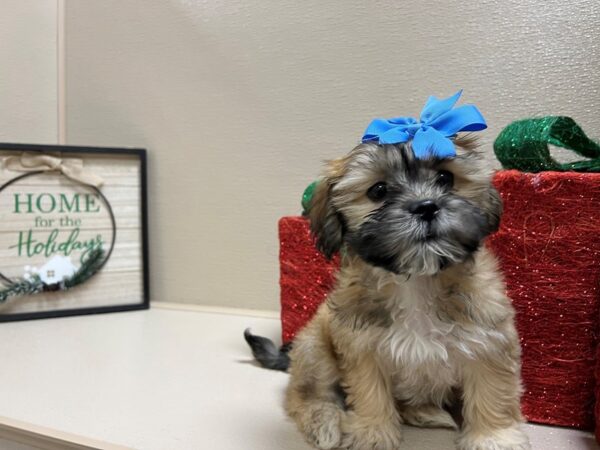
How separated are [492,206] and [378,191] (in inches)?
8.4

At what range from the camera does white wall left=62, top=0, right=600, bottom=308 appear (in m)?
1.44

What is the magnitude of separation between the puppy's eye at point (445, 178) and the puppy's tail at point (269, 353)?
2.22 feet

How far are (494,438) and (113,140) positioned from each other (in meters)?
1.74

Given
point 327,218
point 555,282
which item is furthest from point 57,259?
point 555,282

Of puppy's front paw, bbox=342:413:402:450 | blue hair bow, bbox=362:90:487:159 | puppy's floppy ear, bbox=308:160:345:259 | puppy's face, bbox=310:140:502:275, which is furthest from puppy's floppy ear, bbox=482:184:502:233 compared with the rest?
puppy's front paw, bbox=342:413:402:450

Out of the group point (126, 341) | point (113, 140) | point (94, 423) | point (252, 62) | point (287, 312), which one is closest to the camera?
point (94, 423)

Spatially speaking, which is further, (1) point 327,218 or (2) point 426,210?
(1) point 327,218

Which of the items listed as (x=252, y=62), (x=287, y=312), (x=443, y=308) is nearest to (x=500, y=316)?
(x=443, y=308)

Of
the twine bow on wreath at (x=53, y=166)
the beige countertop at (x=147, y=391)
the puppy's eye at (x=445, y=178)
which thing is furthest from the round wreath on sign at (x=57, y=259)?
the puppy's eye at (x=445, y=178)

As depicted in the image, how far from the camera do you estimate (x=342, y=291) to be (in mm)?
1021

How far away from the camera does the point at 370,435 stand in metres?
Answer: 0.94

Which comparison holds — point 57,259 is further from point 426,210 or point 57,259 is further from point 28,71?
point 426,210

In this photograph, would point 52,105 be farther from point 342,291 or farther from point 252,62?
point 342,291

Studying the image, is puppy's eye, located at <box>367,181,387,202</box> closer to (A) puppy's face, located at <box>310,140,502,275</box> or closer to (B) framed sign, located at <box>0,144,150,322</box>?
(A) puppy's face, located at <box>310,140,502,275</box>
